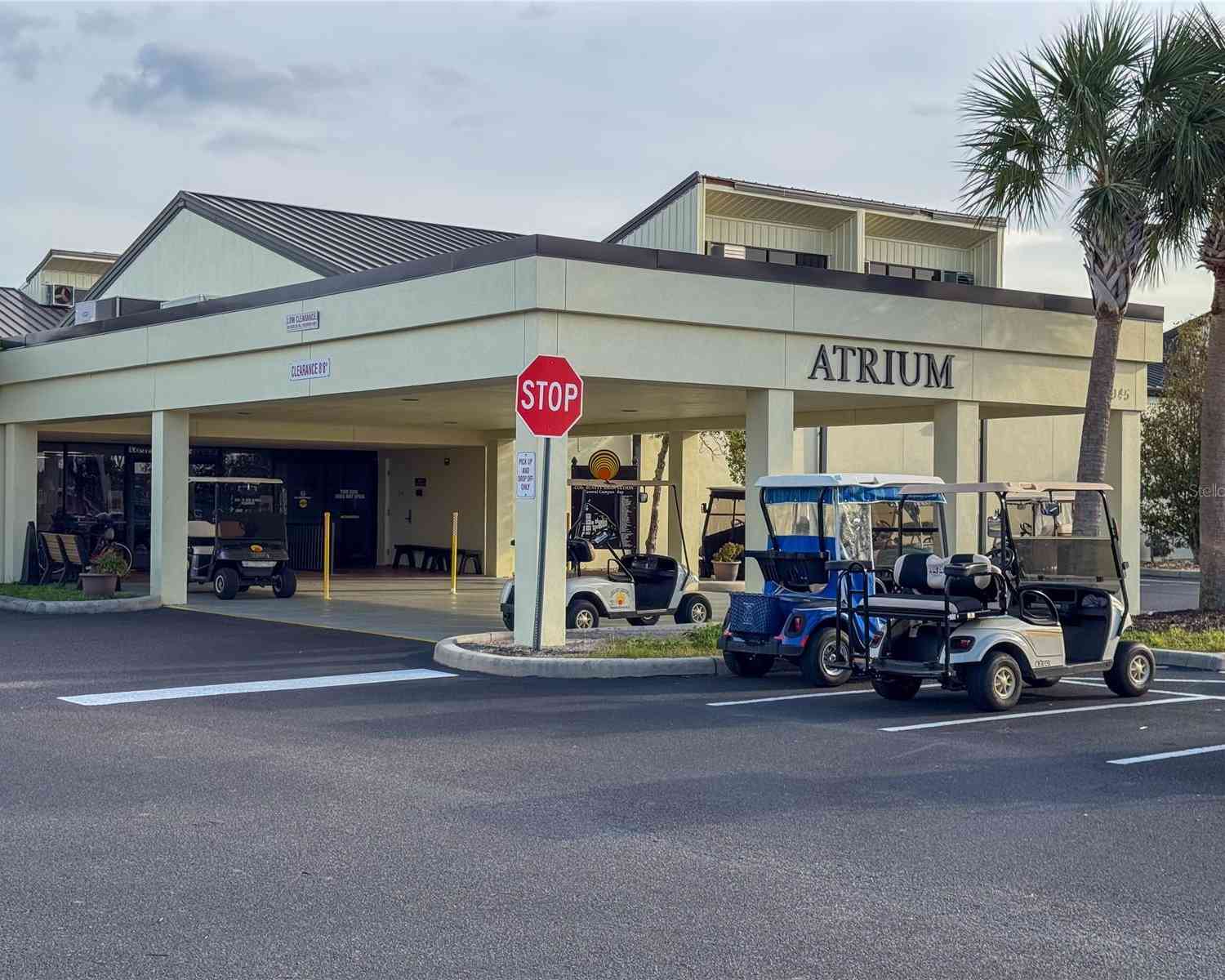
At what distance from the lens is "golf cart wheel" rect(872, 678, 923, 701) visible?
11711mm

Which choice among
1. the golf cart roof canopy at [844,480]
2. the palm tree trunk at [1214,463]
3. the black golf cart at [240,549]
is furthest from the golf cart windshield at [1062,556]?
the black golf cart at [240,549]

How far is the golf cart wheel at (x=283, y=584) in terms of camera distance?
22.8 m

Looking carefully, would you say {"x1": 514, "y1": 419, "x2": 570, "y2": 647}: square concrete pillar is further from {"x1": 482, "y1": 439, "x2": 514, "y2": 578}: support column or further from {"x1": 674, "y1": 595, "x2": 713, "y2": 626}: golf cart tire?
{"x1": 482, "y1": 439, "x2": 514, "y2": 578}: support column

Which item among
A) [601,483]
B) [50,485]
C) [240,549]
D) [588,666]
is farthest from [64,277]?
[588,666]

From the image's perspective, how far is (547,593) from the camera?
1439cm

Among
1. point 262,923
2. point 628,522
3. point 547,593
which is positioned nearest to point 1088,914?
point 262,923

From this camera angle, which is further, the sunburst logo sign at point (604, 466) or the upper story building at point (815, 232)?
the upper story building at point (815, 232)

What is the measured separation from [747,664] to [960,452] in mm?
6002

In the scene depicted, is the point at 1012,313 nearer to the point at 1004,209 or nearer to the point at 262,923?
the point at 1004,209

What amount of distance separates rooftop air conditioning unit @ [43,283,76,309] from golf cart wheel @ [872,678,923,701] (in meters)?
26.2

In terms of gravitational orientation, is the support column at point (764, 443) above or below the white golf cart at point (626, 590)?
above

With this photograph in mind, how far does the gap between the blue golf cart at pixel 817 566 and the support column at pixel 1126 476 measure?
6.25 m

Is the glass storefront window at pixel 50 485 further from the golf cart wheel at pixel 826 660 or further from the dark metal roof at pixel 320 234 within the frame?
the golf cart wheel at pixel 826 660

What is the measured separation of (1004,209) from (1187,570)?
20.5 m
